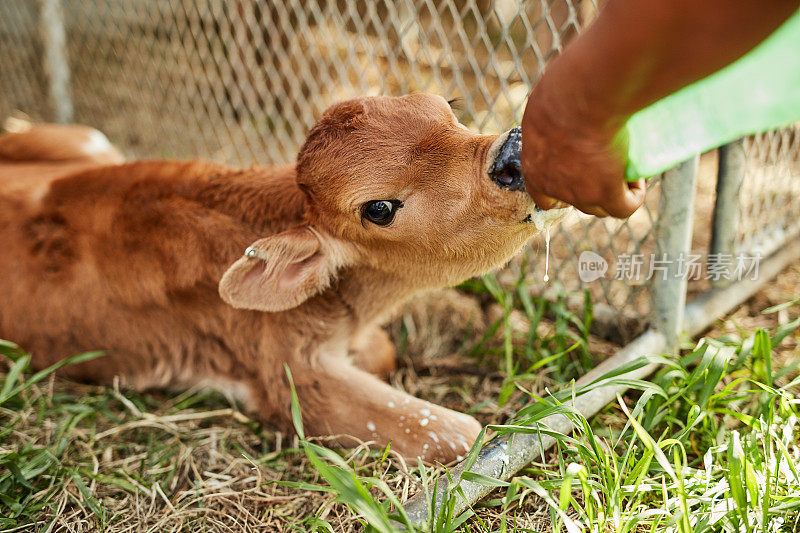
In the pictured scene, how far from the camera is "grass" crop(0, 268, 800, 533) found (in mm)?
1882

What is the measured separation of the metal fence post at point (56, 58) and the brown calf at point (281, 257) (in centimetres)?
253

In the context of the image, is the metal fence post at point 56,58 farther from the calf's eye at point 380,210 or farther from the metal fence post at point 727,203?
the metal fence post at point 727,203

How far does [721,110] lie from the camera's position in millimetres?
1496

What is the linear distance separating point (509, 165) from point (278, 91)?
271 cm

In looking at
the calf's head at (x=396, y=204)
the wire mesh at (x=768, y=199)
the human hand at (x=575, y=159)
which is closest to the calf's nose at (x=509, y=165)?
the calf's head at (x=396, y=204)

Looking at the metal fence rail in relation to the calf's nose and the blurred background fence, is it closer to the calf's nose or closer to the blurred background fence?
the blurred background fence

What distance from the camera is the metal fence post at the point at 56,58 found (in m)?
5.25

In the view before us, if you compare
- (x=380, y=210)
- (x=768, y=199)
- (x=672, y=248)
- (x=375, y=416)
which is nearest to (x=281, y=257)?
(x=380, y=210)

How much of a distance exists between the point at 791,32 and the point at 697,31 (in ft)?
0.80

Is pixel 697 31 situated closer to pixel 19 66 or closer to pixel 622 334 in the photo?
pixel 622 334

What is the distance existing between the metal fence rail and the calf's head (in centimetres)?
81

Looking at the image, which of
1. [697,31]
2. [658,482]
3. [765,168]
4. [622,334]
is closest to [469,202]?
[697,31]

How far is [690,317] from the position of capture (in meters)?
2.96

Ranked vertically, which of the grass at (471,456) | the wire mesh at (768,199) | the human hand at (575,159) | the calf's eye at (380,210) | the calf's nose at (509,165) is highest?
the human hand at (575,159)
